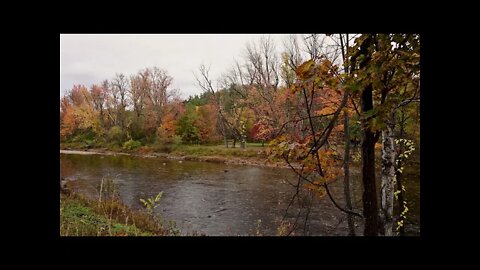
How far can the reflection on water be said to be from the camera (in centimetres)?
740

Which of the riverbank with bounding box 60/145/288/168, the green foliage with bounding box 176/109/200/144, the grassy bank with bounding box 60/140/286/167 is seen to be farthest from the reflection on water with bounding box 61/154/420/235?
the green foliage with bounding box 176/109/200/144

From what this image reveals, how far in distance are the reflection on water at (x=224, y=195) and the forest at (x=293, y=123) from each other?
38 cm

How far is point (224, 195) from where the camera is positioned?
1062cm

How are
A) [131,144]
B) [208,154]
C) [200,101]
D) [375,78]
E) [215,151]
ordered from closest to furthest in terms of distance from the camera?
[375,78]
[208,154]
[215,151]
[131,144]
[200,101]

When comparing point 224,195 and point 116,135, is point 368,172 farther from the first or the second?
point 116,135

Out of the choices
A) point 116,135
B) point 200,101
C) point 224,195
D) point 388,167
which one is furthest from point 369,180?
point 200,101

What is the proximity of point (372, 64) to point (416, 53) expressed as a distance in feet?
0.74

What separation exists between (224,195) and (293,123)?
6.41m

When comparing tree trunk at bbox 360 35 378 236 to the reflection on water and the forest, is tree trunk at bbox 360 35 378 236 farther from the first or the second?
the reflection on water

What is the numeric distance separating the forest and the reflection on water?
0.38 metres

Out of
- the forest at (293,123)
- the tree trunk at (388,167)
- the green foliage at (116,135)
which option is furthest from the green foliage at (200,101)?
the tree trunk at (388,167)

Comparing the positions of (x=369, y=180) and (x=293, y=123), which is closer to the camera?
(x=369, y=180)
